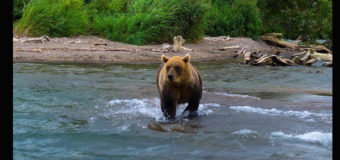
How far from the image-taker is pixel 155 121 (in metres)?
6.39

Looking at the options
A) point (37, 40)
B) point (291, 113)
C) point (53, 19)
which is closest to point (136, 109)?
point (291, 113)

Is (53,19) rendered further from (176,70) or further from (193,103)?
(176,70)

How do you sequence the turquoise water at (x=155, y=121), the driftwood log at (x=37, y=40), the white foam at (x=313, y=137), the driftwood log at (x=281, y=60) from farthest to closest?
the driftwood log at (x=37, y=40), the driftwood log at (x=281, y=60), the white foam at (x=313, y=137), the turquoise water at (x=155, y=121)

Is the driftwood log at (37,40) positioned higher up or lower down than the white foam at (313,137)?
higher up

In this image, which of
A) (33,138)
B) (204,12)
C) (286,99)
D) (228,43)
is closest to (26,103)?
(33,138)

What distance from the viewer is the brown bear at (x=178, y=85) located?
602 centimetres

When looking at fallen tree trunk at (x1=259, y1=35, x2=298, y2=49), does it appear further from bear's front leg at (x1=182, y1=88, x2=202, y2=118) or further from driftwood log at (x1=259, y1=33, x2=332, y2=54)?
bear's front leg at (x1=182, y1=88, x2=202, y2=118)

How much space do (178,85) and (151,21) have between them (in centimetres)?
→ 1066

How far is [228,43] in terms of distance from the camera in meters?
18.7

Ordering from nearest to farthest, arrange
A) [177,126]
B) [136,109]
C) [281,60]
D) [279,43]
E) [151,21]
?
[177,126] < [136,109] < [281,60] < [151,21] < [279,43]

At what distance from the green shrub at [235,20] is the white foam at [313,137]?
49.9 ft

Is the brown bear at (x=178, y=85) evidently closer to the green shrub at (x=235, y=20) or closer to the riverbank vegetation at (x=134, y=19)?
the riverbank vegetation at (x=134, y=19)

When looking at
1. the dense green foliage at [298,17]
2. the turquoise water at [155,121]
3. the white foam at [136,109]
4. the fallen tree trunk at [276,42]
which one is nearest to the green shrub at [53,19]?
the turquoise water at [155,121]
